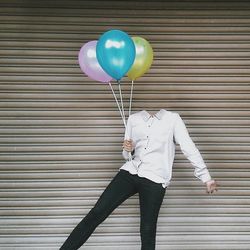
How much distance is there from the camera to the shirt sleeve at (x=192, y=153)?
3.59 meters

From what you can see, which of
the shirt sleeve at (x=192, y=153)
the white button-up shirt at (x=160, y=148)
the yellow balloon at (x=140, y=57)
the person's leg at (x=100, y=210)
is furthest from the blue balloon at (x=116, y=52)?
the person's leg at (x=100, y=210)

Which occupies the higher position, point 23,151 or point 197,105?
point 197,105

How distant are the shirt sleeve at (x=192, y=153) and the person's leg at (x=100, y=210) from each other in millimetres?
607

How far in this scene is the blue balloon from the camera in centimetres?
326

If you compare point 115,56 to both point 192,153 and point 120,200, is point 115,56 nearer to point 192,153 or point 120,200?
point 192,153

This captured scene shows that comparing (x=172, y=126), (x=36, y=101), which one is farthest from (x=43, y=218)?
(x=172, y=126)

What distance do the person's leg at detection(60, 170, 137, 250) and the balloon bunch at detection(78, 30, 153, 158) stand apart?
3.30ft

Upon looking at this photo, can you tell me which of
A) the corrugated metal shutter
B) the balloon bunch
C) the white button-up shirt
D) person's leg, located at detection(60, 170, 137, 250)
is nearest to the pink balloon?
the balloon bunch

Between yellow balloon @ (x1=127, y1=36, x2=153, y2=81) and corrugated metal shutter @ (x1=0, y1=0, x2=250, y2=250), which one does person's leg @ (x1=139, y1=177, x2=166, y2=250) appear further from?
yellow balloon @ (x1=127, y1=36, x2=153, y2=81)

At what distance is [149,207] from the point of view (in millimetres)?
3576

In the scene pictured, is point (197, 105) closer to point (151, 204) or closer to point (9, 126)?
point (151, 204)

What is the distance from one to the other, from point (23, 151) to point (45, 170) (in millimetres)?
332

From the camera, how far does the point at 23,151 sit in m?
4.32

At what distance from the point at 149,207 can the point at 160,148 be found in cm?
57
